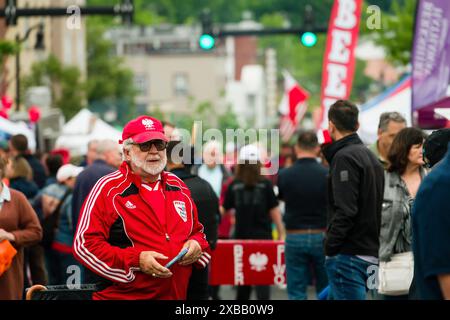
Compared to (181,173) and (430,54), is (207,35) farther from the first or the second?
(181,173)

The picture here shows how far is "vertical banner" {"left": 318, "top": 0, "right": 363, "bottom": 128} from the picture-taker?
1638cm

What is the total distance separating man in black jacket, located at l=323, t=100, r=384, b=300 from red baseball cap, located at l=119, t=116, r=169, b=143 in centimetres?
198

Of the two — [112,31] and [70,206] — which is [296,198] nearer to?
[70,206]

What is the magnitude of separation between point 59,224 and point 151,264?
5.99 metres

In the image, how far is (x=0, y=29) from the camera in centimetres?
3378

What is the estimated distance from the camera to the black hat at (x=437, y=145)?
6.92 m

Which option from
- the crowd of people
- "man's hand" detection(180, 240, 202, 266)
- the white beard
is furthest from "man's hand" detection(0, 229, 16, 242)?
"man's hand" detection(180, 240, 202, 266)

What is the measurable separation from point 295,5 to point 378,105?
Result: 224ft

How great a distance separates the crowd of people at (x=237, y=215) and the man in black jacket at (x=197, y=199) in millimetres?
11

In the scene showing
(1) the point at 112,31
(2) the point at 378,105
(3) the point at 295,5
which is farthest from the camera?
(1) the point at 112,31

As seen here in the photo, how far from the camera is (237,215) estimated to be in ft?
42.5

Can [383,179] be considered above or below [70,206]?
above
